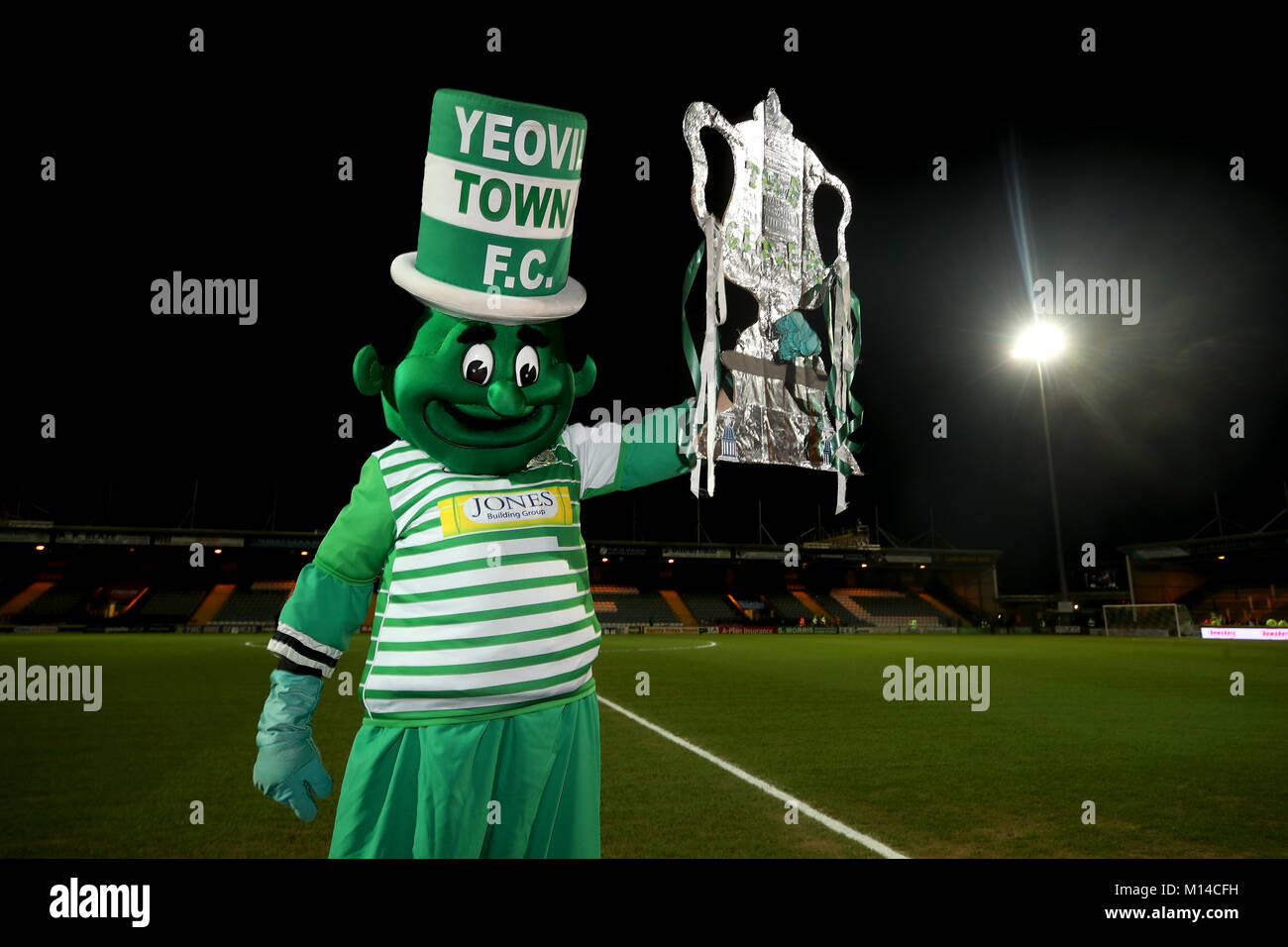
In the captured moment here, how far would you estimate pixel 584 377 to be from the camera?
279 cm

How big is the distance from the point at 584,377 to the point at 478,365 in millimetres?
446

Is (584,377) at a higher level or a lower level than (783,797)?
higher

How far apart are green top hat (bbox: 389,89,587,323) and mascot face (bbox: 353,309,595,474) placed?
11 cm

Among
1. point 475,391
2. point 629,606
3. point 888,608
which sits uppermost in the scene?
point 475,391

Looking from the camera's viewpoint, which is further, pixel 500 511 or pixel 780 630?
pixel 780 630

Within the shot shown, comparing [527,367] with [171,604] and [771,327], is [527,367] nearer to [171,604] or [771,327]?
[771,327]

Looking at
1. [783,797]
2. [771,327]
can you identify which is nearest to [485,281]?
[771,327]

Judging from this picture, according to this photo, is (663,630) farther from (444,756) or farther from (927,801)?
(444,756)

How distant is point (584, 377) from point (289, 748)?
1.56 metres

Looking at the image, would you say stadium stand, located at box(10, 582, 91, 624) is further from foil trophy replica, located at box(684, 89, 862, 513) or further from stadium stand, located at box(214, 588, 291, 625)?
foil trophy replica, located at box(684, 89, 862, 513)

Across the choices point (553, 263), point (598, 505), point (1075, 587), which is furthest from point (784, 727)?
point (1075, 587)

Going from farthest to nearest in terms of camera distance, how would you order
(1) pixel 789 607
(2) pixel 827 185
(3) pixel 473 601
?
(1) pixel 789 607 → (2) pixel 827 185 → (3) pixel 473 601

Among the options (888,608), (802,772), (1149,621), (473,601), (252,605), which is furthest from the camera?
(888,608)
